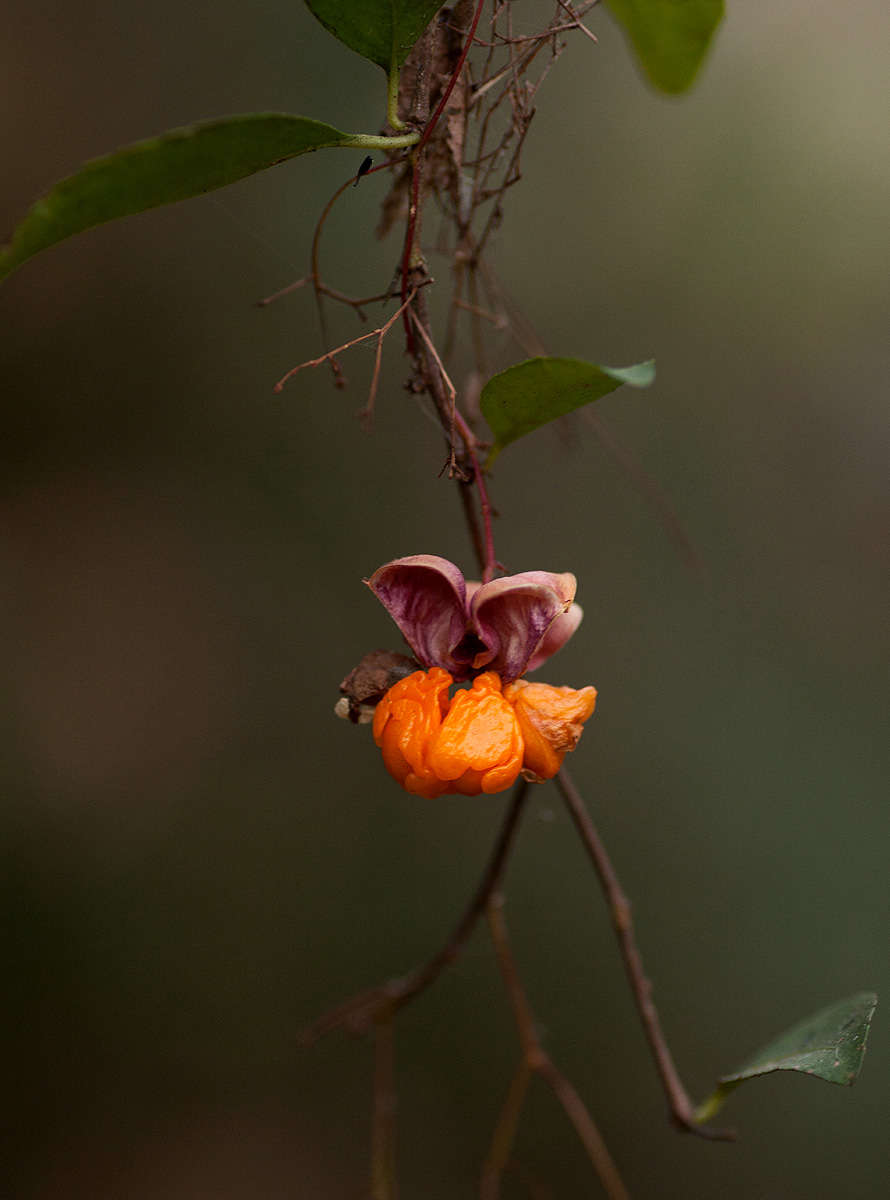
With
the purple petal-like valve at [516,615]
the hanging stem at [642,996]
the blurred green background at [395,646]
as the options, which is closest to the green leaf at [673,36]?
the purple petal-like valve at [516,615]

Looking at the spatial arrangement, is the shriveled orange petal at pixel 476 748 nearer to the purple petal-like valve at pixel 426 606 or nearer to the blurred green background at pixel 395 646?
the purple petal-like valve at pixel 426 606

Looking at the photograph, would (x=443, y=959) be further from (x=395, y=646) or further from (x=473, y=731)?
(x=395, y=646)

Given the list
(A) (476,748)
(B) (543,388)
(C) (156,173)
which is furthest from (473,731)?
(C) (156,173)

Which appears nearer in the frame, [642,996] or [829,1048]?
[829,1048]

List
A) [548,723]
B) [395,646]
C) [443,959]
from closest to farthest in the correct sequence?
1. [548,723]
2. [443,959]
3. [395,646]

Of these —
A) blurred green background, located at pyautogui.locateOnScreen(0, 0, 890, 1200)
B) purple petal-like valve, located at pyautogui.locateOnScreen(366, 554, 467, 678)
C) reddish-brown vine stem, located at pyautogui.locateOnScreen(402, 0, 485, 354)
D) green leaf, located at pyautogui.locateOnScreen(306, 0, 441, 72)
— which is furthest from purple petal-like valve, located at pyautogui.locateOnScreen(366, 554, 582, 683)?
blurred green background, located at pyautogui.locateOnScreen(0, 0, 890, 1200)
